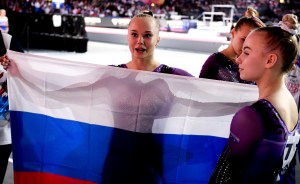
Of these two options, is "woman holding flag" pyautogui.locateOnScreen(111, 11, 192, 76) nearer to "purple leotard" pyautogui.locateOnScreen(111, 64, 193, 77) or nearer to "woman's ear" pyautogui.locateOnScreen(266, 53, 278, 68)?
"purple leotard" pyautogui.locateOnScreen(111, 64, 193, 77)

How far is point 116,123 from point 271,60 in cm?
91

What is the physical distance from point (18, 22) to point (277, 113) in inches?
513

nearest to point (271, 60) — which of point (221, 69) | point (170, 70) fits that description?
point (170, 70)

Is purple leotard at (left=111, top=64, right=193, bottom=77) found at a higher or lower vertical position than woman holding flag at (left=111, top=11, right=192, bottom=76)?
lower

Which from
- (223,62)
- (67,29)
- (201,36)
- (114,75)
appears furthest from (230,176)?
(201,36)

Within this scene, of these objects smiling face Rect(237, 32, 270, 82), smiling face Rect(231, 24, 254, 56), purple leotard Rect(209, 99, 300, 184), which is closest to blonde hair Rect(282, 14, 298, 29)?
smiling face Rect(231, 24, 254, 56)

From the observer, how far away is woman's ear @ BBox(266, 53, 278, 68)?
4.08ft

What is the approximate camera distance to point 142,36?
1.96m

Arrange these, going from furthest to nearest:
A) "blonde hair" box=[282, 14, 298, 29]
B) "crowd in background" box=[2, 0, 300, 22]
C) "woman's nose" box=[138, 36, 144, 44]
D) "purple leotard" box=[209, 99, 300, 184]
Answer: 1. "crowd in background" box=[2, 0, 300, 22]
2. "blonde hair" box=[282, 14, 298, 29]
3. "woman's nose" box=[138, 36, 144, 44]
4. "purple leotard" box=[209, 99, 300, 184]

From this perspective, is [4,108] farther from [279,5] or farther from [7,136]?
[279,5]

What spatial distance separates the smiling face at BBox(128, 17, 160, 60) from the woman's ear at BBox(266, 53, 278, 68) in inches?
33.4

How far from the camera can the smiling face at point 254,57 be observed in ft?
4.13

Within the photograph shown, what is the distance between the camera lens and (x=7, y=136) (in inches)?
88.5

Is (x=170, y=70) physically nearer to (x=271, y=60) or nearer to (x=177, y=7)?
(x=271, y=60)
